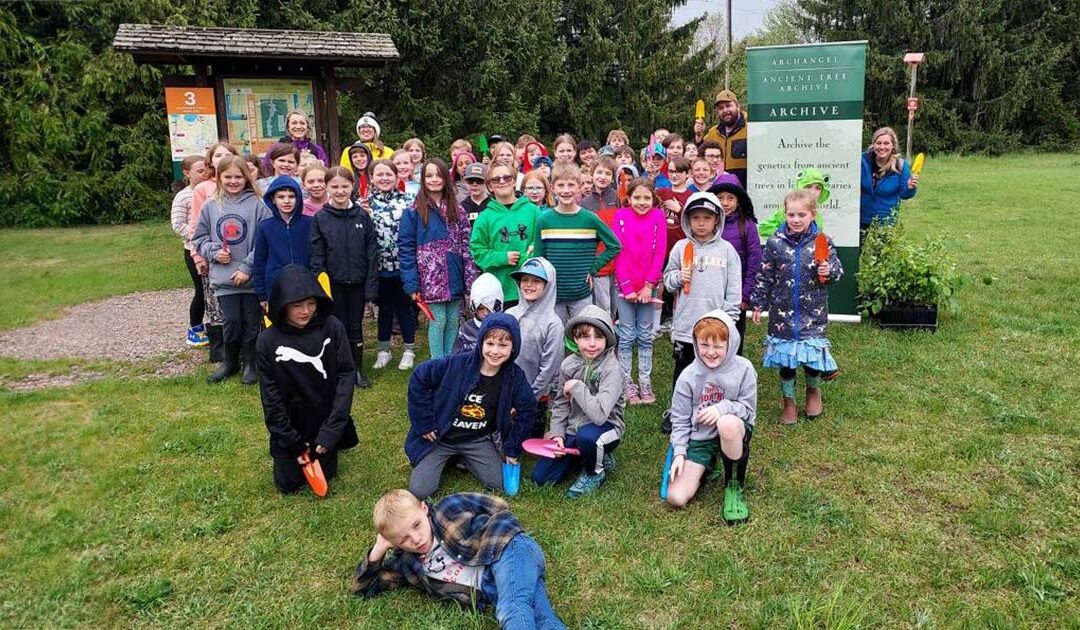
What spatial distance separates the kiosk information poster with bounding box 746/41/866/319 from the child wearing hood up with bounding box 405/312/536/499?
4204mm

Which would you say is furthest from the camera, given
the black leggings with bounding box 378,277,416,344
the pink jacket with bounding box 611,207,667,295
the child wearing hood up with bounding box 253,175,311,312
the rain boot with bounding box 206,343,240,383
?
the black leggings with bounding box 378,277,416,344

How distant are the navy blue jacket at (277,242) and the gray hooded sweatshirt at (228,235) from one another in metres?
0.21

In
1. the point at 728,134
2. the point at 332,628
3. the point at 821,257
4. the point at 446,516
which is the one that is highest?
the point at 728,134

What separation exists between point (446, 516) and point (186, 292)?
8.36m

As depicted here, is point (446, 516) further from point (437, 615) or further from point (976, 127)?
point (976, 127)

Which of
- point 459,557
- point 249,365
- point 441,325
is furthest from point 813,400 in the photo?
point 249,365

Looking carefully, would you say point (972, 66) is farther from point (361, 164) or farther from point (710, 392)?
point (710, 392)

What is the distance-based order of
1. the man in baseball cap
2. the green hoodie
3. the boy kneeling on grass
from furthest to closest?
the man in baseball cap < the green hoodie < the boy kneeling on grass

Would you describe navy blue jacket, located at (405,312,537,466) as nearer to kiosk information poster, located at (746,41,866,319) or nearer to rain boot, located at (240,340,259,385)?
rain boot, located at (240,340,259,385)

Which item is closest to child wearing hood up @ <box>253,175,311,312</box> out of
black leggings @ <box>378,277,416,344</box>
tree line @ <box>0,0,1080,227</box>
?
black leggings @ <box>378,277,416,344</box>

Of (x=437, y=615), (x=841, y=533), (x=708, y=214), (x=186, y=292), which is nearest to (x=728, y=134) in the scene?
(x=708, y=214)

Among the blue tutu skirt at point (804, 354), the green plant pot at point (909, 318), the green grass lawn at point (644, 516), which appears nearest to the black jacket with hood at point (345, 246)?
the green grass lawn at point (644, 516)

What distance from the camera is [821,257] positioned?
494 centimetres

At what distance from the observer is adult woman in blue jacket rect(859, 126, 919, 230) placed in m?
7.31
